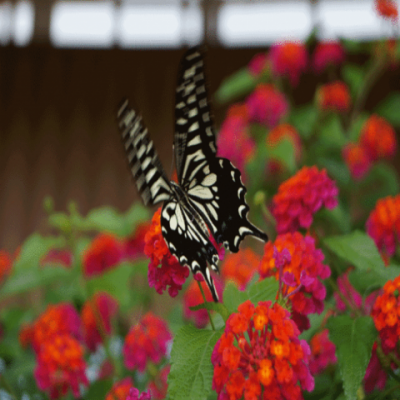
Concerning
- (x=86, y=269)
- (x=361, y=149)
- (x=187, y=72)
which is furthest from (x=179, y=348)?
(x=361, y=149)

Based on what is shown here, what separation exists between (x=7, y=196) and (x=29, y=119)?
0.62 meters

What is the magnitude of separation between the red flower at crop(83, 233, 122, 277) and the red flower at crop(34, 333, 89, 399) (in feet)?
1.29

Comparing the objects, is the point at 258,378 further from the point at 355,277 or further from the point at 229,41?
the point at 229,41

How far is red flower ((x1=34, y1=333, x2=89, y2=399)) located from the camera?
0.84 metres

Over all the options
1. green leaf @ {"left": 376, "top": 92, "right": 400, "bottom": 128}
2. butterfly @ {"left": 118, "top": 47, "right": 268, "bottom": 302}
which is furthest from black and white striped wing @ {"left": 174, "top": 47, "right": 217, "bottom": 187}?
green leaf @ {"left": 376, "top": 92, "right": 400, "bottom": 128}

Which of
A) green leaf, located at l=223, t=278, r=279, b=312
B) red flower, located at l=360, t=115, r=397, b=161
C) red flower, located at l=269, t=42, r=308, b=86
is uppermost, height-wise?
red flower, located at l=269, t=42, r=308, b=86

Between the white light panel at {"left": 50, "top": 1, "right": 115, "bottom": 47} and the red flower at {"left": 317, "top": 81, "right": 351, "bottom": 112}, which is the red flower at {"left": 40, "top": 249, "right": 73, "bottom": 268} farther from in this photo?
the white light panel at {"left": 50, "top": 1, "right": 115, "bottom": 47}

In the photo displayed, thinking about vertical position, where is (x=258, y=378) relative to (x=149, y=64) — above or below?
below

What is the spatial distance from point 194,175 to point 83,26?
3040 mm

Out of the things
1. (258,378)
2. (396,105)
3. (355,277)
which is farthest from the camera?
(396,105)

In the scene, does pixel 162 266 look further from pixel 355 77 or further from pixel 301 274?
pixel 355 77

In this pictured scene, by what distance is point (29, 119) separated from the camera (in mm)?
3352

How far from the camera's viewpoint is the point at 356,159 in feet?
4.67

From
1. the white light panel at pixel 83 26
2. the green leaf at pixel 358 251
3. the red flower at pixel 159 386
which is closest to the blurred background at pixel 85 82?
the white light panel at pixel 83 26
